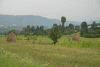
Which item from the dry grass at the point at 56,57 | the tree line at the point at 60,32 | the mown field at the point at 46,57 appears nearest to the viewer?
the mown field at the point at 46,57

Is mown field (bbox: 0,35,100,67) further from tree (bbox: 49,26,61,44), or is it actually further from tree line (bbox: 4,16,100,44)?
tree line (bbox: 4,16,100,44)

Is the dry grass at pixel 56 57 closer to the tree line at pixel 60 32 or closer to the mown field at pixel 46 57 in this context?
the mown field at pixel 46 57

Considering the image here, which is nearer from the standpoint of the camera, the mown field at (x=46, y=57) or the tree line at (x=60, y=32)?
the mown field at (x=46, y=57)

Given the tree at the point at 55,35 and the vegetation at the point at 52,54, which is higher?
the tree at the point at 55,35

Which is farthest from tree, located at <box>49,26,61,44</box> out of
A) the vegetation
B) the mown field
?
the mown field

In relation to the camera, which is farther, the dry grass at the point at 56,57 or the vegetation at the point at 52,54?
the dry grass at the point at 56,57

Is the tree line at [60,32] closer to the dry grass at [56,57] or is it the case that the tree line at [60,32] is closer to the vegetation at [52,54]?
the vegetation at [52,54]

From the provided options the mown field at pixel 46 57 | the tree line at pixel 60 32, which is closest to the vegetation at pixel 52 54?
the mown field at pixel 46 57

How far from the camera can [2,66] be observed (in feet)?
22.0

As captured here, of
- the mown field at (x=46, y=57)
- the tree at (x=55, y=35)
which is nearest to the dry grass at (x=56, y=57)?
the mown field at (x=46, y=57)

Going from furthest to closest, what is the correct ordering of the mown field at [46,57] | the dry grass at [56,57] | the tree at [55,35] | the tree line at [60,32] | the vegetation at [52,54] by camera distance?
1. the tree line at [60,32]
2. the tree at [55,35]
3. the dry grass at [56,57]
4. the vegetation at [52,54]
5. the mown field at [46,57]

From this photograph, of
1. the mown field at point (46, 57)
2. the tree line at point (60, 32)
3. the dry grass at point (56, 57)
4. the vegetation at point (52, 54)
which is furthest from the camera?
the tree line at point (60, 32)

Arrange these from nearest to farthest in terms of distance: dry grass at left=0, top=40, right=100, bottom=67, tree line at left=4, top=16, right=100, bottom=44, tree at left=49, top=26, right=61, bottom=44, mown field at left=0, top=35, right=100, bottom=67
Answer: mown field at left=0, top=35, right=100, bottom=67 → dry grass at left=0, top=40, right=100, bottom=67 → tree at left=49, top=26, right=61, bottom=44 → tree line at left=4, top=16, right=100, bottom=44

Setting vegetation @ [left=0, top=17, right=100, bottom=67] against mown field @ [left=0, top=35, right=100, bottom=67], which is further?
vegetation @ [left=0, top=17, right=100, bottom=67]
